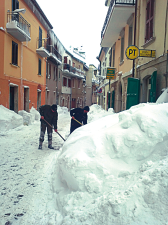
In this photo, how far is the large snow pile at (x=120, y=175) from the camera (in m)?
2.34

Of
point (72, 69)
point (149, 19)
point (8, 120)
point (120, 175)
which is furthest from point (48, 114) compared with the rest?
point (72, 69)

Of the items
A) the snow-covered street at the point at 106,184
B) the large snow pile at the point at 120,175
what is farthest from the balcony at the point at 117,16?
the large snow pile at the point at 120,175

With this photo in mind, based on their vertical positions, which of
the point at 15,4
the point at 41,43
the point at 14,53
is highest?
the point at 15,4

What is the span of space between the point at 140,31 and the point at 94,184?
315 inches

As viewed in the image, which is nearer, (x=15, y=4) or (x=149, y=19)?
(x=149, y=19)

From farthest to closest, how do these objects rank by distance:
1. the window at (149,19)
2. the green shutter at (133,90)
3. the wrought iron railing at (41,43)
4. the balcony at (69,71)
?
the balcony at (69,71)
the wrought iron railing at (41,43)
the green shutter at (133,90)
the window at (149,19)

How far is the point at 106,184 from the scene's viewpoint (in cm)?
285

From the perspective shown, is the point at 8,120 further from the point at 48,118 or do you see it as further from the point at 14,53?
the point at 14,53

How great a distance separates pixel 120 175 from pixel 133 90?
6372 millimetres

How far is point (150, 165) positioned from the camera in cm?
289

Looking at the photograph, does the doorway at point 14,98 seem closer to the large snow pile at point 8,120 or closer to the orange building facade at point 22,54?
the orange building facade at point 22,54

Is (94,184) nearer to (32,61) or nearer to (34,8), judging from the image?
(32,61)

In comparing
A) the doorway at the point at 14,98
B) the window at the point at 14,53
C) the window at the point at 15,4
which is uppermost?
the window at the point at 15,4

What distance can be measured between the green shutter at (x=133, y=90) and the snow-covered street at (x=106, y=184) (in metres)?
4.78
